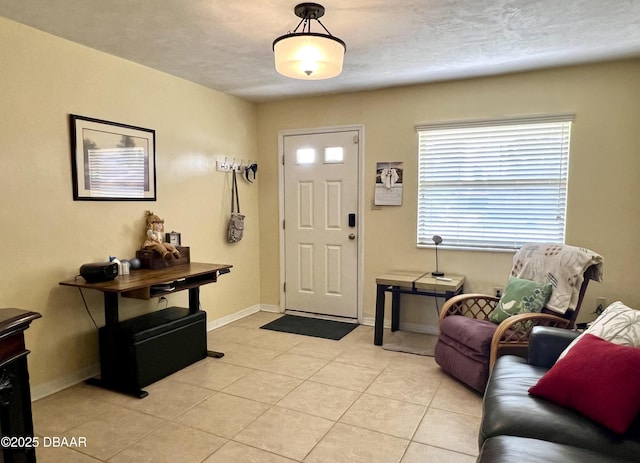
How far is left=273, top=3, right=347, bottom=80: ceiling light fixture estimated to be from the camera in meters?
2.09

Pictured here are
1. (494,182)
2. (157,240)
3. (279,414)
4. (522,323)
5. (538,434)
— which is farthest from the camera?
(494,182)

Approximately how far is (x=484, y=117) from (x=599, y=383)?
8.79 ft

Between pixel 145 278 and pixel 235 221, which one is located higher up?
pixel 235 221

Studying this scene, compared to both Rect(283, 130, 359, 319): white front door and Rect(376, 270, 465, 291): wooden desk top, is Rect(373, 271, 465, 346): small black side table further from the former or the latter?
Rect(283, 130, 359, 319): white front door

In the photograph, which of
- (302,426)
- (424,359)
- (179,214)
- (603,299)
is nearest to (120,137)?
(179,214)

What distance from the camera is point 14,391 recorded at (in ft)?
4.71

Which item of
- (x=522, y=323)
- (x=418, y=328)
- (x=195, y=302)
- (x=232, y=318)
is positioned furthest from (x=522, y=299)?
(x=232, y=318)

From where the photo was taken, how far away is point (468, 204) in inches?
151

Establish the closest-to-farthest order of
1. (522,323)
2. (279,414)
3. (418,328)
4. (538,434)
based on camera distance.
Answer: (538,434) → (279,414) → (522,323) → (418,328)

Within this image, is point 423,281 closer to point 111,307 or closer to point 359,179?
point 359,179

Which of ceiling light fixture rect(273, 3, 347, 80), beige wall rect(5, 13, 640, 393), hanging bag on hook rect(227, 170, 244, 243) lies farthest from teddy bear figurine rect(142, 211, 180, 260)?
ceiling light fixture rect(273, 3, 347, 80)

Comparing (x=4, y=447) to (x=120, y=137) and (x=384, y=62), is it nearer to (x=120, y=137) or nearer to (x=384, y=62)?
(x=120, y=137)

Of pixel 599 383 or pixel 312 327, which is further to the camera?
pixel 312 327

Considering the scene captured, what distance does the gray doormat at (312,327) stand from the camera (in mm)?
4043
